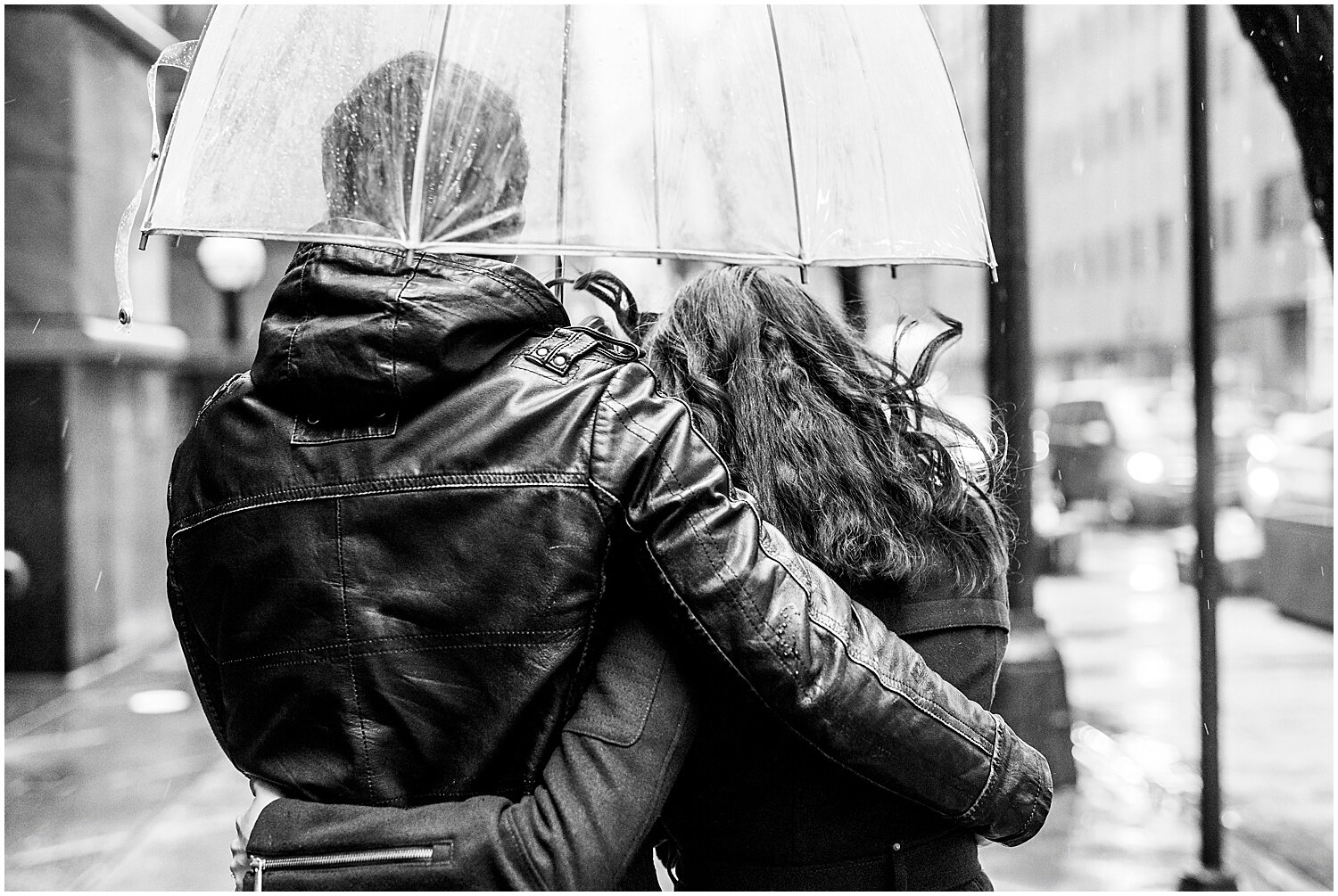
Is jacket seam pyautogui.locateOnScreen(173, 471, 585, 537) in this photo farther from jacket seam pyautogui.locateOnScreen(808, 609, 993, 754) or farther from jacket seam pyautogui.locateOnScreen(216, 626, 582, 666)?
jacket seam pyautogui.locateOnScreen(808, 609, 993, 754)

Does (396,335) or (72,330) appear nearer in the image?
(396,335)

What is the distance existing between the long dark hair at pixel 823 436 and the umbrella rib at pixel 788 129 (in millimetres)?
102

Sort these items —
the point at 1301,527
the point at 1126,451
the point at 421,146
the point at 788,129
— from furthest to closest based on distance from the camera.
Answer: the point at 1126,451
the point at 1301,527
the point at 788,129
the point at 421,146

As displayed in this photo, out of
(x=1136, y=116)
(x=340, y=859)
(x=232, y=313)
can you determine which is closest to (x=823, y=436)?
(x=340, y=859)

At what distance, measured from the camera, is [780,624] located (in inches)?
69.1

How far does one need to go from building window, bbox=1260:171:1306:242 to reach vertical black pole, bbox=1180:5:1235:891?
33342 mm

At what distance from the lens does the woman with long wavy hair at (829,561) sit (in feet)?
6.96

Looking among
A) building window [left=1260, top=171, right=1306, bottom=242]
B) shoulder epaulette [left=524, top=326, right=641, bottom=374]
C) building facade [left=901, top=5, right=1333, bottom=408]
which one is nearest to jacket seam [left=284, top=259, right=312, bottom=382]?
shoulder epaulette [left=524, top=326, right=641, bottom=374]

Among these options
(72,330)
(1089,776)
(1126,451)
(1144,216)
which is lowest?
(1089,776)

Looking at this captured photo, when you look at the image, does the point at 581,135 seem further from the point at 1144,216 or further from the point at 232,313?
the point at 1144,216

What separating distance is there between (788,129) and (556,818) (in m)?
1.25

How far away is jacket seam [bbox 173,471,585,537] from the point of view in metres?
1.74

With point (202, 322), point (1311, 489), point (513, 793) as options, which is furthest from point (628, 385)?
point (202, 322)

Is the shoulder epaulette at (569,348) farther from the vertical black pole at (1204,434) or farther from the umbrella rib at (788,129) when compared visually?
the vertical black pole at (1204,434)
